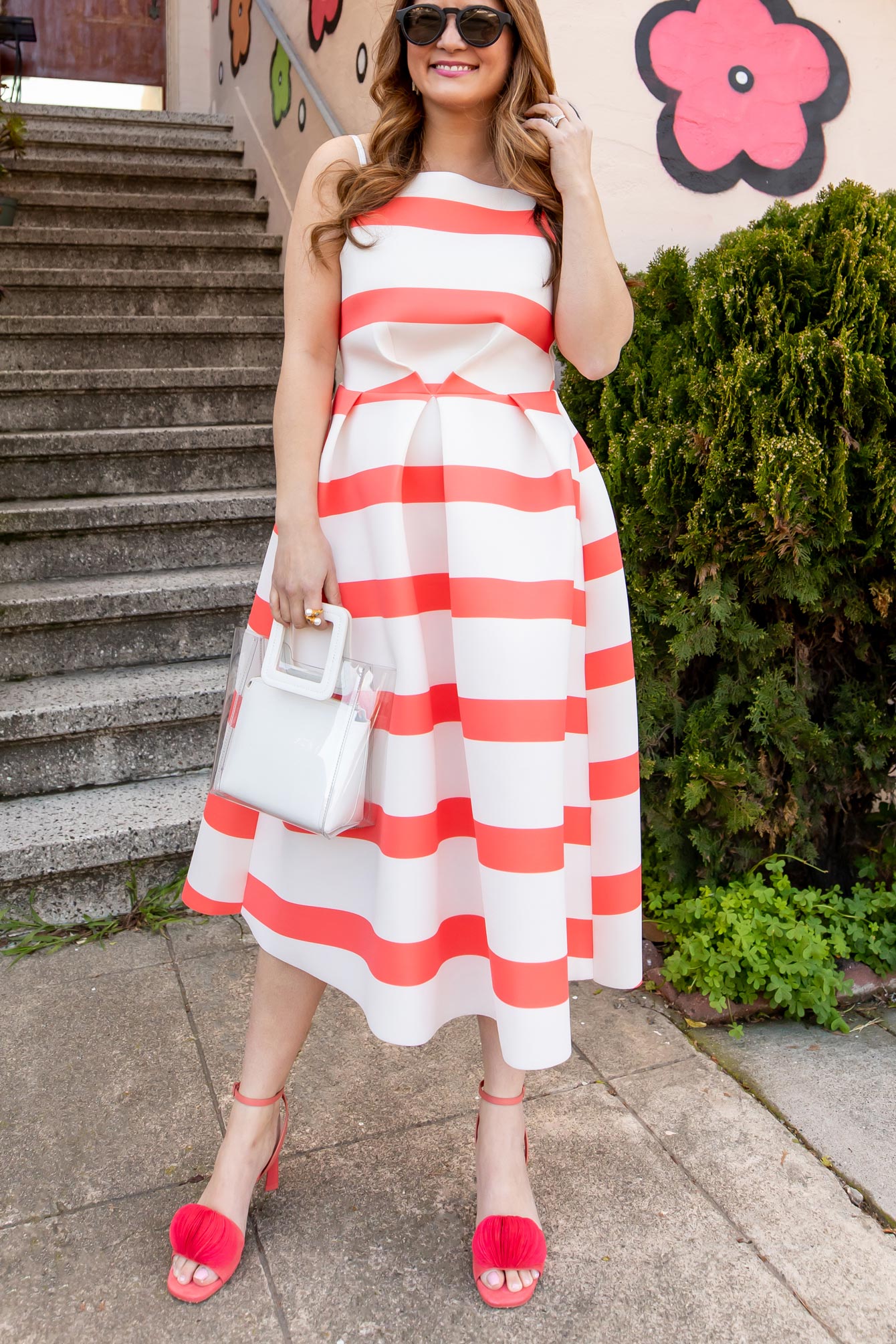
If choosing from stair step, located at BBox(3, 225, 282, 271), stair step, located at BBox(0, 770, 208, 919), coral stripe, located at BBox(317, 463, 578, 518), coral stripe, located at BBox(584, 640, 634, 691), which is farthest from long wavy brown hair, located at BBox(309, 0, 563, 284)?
stair step, located at BBox(3, 225, 282, 271)

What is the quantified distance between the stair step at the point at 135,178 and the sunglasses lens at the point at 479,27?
164 inches

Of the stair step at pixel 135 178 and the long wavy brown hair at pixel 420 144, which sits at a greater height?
the stair step at pixel 135 178

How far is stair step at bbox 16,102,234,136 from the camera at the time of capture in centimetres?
585

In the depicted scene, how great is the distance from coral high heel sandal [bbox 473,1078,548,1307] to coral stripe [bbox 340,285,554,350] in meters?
1.31

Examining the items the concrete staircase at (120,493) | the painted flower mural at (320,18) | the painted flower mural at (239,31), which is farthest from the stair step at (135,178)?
the painted flower mural at (320,18)

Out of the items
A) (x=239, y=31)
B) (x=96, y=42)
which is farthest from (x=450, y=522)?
(x=96, y=42)

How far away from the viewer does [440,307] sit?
1.39 metres

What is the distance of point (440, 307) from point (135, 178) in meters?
4.61

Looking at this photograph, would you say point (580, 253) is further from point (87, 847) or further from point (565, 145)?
point (87, 847)

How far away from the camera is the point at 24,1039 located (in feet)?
6.85

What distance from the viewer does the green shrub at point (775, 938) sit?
226 centimetres

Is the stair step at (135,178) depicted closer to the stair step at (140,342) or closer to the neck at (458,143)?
the stair step at (140,342)

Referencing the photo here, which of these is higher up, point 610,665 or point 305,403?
point 305,403

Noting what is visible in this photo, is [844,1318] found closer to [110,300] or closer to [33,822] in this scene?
[33,822]
